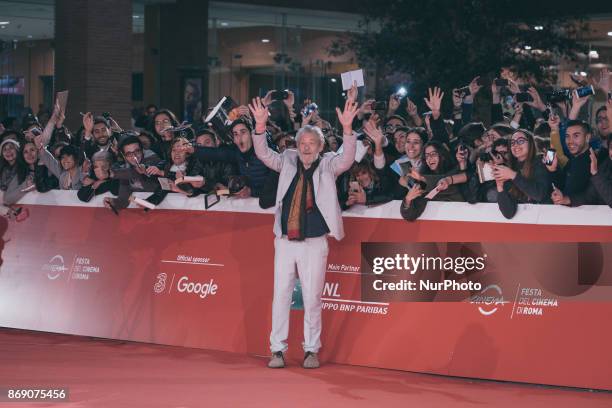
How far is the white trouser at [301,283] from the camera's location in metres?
10.1

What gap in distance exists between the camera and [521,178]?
9.55 meters

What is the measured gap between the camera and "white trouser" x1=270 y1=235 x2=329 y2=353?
33.3 feet

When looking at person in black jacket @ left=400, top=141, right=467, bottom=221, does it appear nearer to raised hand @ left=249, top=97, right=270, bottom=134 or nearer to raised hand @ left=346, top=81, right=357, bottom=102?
raised hand @ left=346, top=81, right=357, bottom=102

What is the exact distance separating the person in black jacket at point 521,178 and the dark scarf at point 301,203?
66.7 inches

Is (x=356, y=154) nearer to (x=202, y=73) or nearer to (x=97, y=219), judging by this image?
(x=97, y=219)

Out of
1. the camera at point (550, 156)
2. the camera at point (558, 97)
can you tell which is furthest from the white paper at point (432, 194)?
the camera at point (558, 97)

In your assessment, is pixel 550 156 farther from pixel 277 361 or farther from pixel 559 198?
pixel 277 361

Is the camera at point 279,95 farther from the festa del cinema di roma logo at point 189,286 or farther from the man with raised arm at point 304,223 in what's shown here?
the festa del cinema di roma logo at point 189,286

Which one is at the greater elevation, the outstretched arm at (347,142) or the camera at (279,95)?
the camera at (279,95)

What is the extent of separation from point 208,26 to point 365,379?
926 inches

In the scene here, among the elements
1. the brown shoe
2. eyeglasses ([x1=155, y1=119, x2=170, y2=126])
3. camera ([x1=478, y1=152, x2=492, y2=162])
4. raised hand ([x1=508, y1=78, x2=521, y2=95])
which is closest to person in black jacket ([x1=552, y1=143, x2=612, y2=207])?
camera ([x1=478, y1=152, x2=492, y2=162])

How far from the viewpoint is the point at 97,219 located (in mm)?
12281

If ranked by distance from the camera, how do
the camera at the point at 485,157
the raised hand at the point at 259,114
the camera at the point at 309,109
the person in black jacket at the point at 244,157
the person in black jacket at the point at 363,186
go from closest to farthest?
the camera at the point at 485,157 < the raised hand at the point at 259,114 < the person in black jacket at the point at 363,186 < the person in black jacket at the point at 244,157 < the camera at the point at 309,109

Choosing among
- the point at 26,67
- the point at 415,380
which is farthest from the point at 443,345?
the point at 26,67
